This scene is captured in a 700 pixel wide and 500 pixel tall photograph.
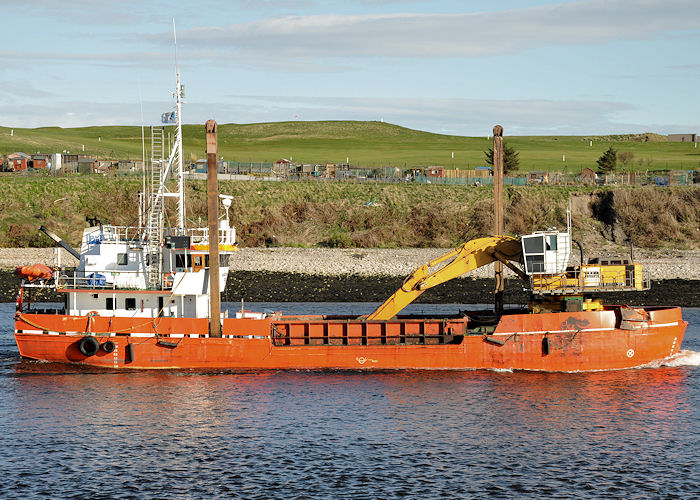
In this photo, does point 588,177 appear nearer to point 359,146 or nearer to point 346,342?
point 359,146

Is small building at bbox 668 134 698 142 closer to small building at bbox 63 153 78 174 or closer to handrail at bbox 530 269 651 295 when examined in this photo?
small building at bbox 63 153 78 174

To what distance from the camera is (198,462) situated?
79.7 ft

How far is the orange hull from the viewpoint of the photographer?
3412 cm

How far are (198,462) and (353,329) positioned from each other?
11630mm

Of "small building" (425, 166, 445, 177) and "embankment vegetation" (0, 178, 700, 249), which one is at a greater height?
"small building" (425, 166, 445, 177)

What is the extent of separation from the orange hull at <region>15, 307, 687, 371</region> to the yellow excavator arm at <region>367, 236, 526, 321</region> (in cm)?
146

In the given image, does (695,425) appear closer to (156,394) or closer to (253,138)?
(156,394)

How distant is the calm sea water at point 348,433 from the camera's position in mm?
22578

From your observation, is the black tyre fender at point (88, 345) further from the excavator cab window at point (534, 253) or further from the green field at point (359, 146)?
the green field at point (359, 146)

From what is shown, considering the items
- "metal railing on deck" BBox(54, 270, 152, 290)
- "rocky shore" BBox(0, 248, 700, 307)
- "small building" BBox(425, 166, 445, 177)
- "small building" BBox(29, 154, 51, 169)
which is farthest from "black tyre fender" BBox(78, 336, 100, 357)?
"small building" BBox(425, 166, 445, 177)

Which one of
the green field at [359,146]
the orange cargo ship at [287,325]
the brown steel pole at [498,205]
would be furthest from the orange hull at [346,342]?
the green field at [359,146]

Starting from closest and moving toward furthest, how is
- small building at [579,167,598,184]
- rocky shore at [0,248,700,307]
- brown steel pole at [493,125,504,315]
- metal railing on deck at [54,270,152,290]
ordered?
metal railing on deck at [54,270,152,290] < brown steel pole at [493,125,504,315] < rocky shore at [0,248,700,307] < small building at [579,167,598,184]

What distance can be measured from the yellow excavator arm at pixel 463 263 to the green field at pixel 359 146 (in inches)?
3093

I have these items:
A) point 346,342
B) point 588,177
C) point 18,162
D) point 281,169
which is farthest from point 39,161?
point 346,342
